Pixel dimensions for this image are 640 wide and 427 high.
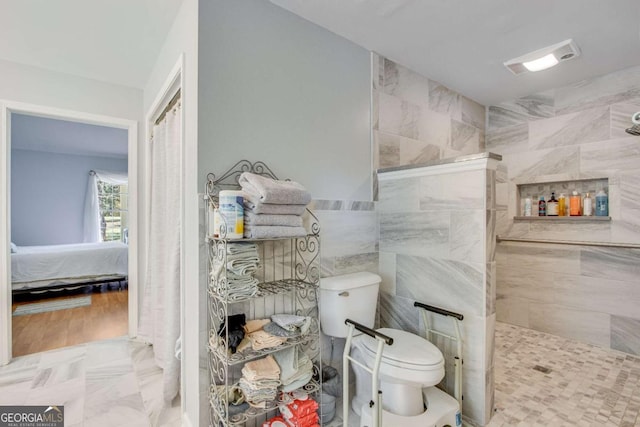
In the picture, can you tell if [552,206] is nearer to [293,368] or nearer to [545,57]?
[545,57]

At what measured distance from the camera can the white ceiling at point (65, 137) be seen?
13.1 ft

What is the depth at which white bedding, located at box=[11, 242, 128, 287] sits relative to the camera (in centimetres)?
394

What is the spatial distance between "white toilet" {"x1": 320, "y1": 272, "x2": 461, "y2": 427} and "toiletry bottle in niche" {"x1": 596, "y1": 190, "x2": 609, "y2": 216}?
2.16 meters

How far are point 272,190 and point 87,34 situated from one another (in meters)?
1.86

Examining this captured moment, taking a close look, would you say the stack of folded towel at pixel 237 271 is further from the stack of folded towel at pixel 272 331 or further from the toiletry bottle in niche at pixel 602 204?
the toiletry bottle in niche at pixel 602 204

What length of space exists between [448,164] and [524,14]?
1014 millimetres

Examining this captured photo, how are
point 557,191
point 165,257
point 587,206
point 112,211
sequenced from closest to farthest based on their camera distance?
point 165,257 < point 587,206 < point 557,191 < point 112,211

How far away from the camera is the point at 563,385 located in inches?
78.4

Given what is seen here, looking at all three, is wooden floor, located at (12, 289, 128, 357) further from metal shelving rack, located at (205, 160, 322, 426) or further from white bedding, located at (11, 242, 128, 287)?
metal shelving rack, located at (205, 160, 322, 426)

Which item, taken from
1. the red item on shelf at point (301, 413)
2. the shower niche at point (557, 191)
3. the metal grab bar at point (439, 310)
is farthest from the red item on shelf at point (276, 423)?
the shower niche at point (557, 191)

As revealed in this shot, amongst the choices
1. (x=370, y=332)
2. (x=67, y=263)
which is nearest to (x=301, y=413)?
(x=370, y=332)

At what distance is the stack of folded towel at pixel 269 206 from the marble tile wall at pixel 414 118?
39.1 inches

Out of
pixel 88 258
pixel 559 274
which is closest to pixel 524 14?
pixel 559 274

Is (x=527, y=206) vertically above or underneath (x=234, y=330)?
above
